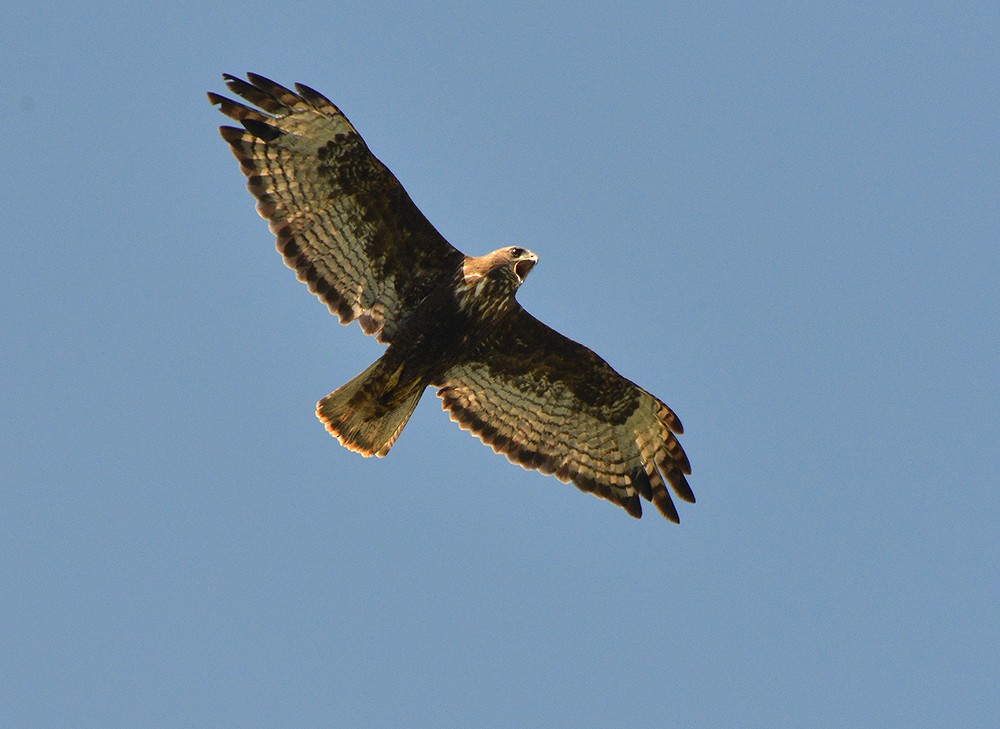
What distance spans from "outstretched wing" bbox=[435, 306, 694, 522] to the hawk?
1 centimetres

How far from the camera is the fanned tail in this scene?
1337 cm

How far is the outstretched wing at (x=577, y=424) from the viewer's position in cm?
1423

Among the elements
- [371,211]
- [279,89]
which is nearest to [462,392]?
[371,211]

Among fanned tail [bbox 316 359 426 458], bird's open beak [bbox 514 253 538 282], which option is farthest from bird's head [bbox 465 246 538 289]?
fanned tail [bbox 316 359 426 458]

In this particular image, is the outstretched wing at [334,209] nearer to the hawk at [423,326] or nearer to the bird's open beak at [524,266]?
the hawk at [423,326]

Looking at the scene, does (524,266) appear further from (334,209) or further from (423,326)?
(334,209)

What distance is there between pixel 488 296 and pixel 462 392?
144 centimetres

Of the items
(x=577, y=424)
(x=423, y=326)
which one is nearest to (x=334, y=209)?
(x=423, y=326)

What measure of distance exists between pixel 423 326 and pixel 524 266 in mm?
1022

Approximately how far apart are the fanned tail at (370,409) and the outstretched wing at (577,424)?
2.38 ft

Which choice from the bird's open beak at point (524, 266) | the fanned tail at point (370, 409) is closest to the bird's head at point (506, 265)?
the bird's open beak at point (524, 266)

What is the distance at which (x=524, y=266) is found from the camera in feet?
43.3

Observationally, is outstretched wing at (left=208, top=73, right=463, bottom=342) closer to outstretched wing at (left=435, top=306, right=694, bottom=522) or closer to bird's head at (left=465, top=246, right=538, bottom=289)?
bird's head at (left=465, top=246, right=538, bottom=289)

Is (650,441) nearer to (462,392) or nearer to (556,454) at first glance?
(556,454)
